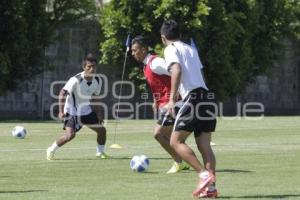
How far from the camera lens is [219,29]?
4178 centimetres

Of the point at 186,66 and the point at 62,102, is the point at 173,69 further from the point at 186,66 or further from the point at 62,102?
the point at 62,102

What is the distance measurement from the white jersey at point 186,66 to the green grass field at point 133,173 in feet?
4.55

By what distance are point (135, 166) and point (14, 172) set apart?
1967 millimetres

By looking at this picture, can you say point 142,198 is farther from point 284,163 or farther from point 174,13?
point 174,13

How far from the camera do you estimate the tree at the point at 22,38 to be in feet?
124

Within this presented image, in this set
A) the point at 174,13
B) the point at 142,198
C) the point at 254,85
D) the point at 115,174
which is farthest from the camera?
the point at 254,85

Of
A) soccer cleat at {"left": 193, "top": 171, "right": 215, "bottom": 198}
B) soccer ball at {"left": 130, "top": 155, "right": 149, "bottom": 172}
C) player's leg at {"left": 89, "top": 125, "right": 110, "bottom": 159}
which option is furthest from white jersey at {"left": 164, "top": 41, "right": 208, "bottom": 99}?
player's leg at {"left": 89, "top": 125, "right": 110, "bottom": 159}

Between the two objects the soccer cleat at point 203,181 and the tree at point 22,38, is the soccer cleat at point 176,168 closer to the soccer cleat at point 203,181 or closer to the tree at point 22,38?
the soccer cleat at point 203,181

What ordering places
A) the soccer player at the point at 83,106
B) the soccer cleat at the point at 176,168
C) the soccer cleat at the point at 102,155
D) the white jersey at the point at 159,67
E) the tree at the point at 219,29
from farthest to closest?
the tree at the point at 219,29 < the soccer player at the point at 83,106 < the soccer cleat at the point at 102,155 < the soccer cleat at the point at 176,168 < the white jersey at the point at 159,67

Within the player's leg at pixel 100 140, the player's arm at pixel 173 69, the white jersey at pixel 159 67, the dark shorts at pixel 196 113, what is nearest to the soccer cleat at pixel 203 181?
the dark shorts at pixel 196 113

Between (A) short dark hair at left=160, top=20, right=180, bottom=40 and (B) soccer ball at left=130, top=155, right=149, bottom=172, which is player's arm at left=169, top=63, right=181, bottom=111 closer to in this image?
(A) short dark hair at left=160, top=20, right=180, bottom=40

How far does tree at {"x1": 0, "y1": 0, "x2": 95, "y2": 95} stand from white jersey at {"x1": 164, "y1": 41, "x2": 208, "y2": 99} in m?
26.4

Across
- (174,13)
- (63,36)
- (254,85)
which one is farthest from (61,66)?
(254,85)

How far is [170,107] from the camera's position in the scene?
36.8 feet
